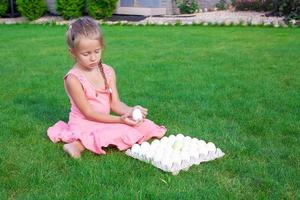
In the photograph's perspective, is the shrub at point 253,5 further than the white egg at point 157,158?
Yes

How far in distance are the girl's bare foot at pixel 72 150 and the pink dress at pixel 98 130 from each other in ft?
0.26

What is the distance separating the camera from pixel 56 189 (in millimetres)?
3072

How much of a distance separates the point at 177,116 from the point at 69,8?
11.8 metres

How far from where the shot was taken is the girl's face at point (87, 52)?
12.4 ft

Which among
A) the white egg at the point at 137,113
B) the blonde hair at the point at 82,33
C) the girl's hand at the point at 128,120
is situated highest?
the blonde hair at the point at 82,33

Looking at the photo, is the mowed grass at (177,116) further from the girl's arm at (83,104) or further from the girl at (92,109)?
the girl's arm at (83,104)

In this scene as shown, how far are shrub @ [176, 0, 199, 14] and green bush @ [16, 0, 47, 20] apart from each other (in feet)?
14.1

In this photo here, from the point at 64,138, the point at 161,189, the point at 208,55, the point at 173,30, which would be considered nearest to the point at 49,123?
the point at 64,138

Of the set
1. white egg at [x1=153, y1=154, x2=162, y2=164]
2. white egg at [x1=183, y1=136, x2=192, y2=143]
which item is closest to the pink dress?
white egg at [x1=183, y1=136, x2=192, y2=143]

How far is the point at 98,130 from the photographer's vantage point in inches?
153

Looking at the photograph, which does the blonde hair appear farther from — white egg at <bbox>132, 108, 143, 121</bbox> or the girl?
white egg at <bbox>132, 108, 143, 121</bbox>

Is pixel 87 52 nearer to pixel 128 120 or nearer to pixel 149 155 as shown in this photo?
pixel 128 120

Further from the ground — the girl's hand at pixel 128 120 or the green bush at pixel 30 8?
the green bush at pixel 30 8

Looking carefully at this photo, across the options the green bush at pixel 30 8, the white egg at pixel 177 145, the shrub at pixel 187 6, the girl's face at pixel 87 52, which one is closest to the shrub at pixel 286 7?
the shrub at pixel 187 6
